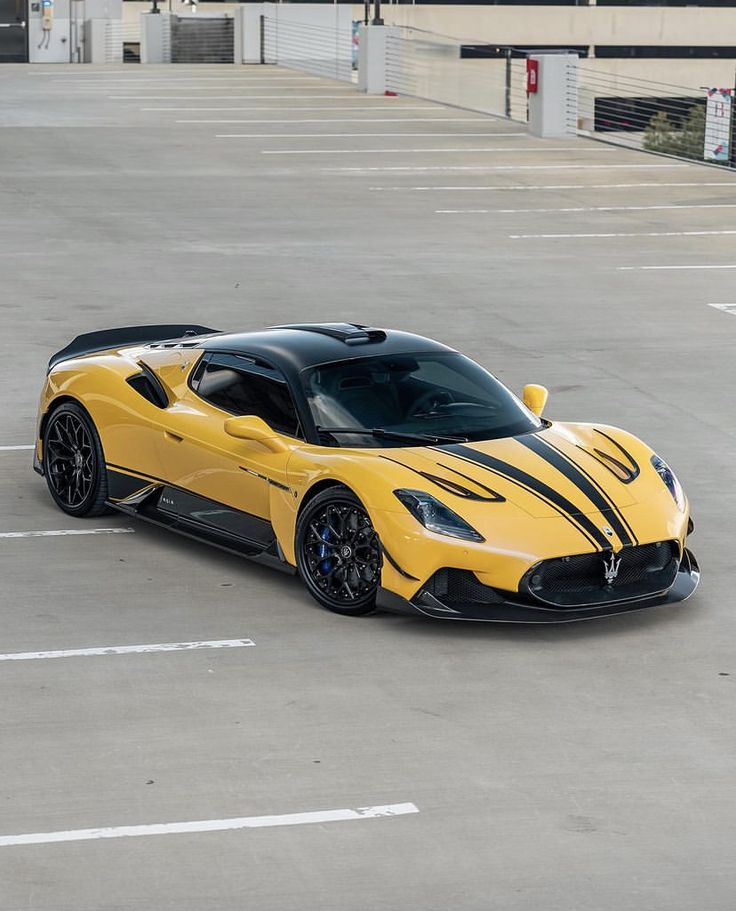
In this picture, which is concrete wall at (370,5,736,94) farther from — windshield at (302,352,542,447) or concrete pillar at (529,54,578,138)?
windshield at (302,352,542,447)

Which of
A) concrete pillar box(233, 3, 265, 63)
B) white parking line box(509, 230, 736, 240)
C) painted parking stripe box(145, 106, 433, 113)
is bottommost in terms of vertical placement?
white parking line box(509, 230, 736, 240)

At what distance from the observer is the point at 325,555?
886cm

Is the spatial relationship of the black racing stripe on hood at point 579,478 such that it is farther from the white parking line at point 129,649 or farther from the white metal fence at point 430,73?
the white metal fence at point 430,73

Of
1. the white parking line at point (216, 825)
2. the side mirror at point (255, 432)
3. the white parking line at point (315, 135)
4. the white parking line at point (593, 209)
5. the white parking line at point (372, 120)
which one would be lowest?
the white parking line at point (216, 825)

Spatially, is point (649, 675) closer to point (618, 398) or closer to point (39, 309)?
point (618, 398)

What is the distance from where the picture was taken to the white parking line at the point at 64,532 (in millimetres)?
10227

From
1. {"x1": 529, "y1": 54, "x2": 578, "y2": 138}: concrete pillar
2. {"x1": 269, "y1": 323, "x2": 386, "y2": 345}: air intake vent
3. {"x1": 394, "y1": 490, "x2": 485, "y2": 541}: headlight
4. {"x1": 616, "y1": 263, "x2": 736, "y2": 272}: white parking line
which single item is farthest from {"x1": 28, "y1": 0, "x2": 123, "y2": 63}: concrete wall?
{"x1": 394, "y1": 490, "x2": 485, "y2": 541}: headlight

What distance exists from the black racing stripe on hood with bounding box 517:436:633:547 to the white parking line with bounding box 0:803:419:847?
2545 mm

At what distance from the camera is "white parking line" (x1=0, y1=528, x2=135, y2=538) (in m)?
10.2

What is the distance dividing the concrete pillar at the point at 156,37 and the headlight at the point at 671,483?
46.8m

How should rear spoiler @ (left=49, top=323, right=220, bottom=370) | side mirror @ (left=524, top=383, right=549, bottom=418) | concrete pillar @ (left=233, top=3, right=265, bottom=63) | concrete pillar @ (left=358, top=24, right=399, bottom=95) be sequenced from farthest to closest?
concrete pillar @ (left=233, top=3, right=265, bottom=63) < concrete pillar @ (left=358, top=24, right=399, bottom=95) < rear spoiler @ (left=49, top=323, right=220, bottom=370) < side mirror @ (left=524, top=383, right=549, bottom=418)

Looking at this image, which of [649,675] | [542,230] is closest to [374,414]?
[649,675]

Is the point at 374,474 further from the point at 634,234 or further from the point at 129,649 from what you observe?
the point at 634,234

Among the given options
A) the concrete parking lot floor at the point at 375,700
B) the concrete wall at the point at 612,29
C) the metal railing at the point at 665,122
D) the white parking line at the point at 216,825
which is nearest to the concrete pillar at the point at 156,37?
the metal railing at the point at 665,122
